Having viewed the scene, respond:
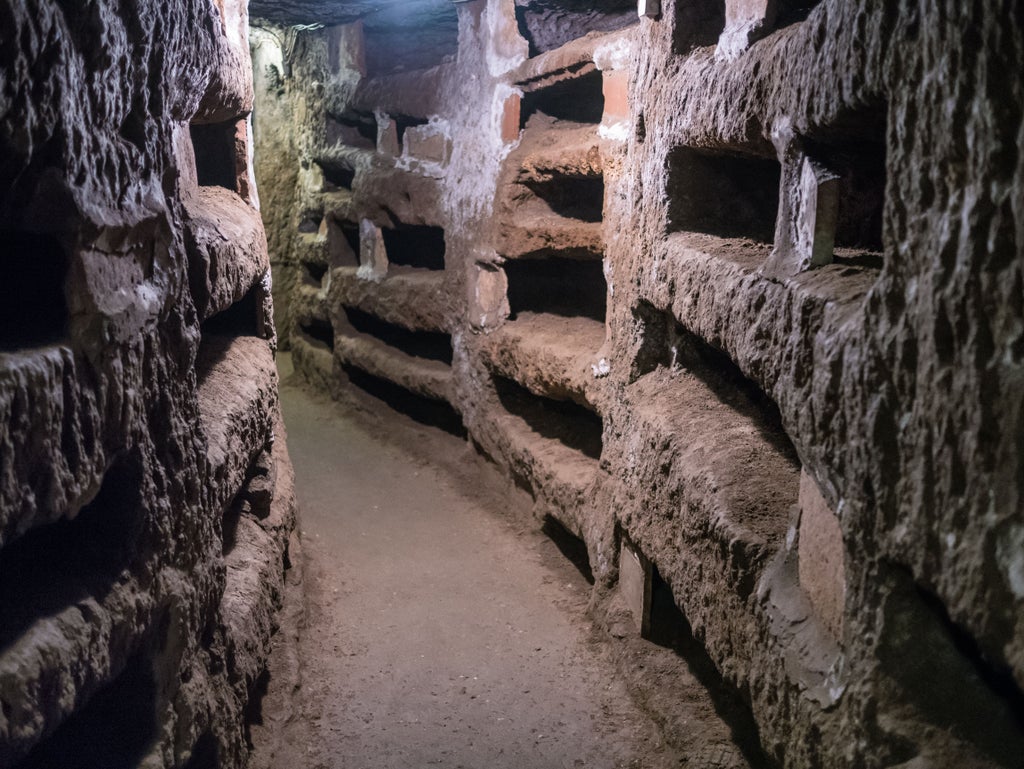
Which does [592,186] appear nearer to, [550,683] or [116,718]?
[550,683]

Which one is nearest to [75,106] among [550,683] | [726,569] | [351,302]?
[726,569]

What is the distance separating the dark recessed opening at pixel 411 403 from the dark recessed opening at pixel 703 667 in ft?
6.57

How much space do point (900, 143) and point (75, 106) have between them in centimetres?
97

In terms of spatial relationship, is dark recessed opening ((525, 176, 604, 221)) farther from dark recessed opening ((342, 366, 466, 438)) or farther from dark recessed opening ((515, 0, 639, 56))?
dark recessed opening ((342, 366, 466, 438))

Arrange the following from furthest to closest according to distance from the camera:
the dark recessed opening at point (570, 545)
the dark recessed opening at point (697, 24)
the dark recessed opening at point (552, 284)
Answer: the dark recessed opening at point (552, 284)
the dark recessed opening at point (570, 545)
the dark recessed opening at point (697, 24)

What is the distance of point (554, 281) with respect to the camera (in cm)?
387

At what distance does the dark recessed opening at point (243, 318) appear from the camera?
2.70m

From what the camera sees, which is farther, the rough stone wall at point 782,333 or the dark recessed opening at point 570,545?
the dark recessed opening at point 570,545

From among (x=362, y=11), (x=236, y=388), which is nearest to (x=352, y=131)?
(x=362, y=11)

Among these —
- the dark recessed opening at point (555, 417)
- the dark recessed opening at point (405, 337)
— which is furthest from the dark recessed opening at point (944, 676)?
the dark recessed opening at point (405, 337)

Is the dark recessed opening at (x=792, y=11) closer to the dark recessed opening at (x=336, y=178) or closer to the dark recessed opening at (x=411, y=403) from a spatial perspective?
the dark recessed opening at (x=411, y=403)

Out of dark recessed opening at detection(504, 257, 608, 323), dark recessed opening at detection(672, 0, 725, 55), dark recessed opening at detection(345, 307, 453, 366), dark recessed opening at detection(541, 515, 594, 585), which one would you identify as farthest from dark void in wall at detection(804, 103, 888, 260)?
dark recessed opening at detection(345, 307, 453, 366)

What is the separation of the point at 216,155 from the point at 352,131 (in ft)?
8.60

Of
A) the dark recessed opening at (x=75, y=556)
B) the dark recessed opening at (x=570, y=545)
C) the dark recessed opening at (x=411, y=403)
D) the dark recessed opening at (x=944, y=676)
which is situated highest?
the dark recessed opening at (x=75, y=556)
